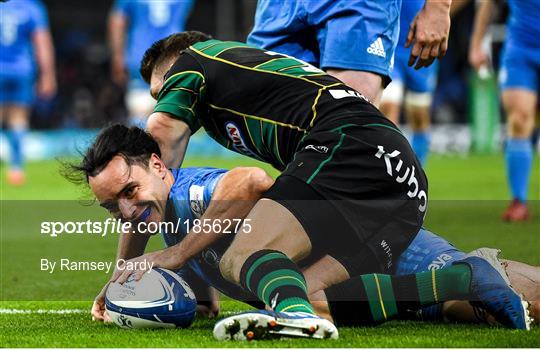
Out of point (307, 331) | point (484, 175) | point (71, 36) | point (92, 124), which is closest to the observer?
point (307, 331)

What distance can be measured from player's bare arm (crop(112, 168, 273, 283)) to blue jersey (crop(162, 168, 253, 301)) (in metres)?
0.07

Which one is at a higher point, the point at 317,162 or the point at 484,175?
the point at 317,162

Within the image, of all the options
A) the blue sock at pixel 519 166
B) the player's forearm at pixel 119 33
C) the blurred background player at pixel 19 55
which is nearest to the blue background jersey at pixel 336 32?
the blue sock at pixel 519 166

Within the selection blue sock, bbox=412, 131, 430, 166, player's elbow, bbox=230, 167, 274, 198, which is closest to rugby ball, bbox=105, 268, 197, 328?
player's elbow, bbox=230, 167, 274, 198

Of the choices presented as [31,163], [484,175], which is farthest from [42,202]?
[31,163]

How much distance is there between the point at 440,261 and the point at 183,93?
1.19 metres

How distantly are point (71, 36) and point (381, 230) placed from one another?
2657 cm

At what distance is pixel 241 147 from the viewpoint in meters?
4.43

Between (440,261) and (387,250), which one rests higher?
(387,250)

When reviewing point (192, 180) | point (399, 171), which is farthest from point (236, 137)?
point (399, 171)

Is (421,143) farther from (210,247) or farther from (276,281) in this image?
(276,281)

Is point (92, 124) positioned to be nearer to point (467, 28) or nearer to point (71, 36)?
point (71, 36)

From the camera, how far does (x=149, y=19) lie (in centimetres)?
1466

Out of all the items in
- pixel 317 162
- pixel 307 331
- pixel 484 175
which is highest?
pixel 317 162
